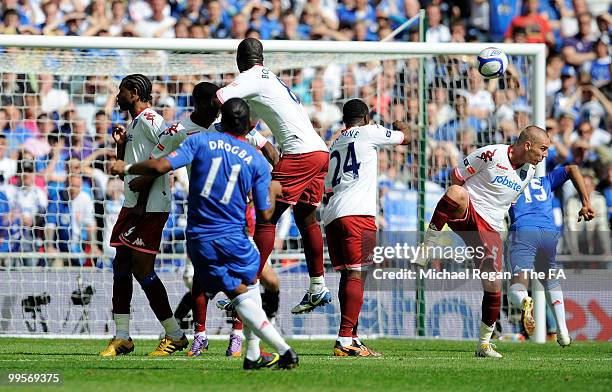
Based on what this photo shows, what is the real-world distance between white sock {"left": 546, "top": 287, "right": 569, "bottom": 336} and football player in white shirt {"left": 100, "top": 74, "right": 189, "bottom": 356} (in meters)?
4.67

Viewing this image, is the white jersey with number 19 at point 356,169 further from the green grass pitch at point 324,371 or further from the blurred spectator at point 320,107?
the blurred spectator at point 320,107

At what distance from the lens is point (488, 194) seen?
11.4 metres

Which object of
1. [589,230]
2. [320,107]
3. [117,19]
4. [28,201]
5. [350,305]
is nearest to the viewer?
[350,305]

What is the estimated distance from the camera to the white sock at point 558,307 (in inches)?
505

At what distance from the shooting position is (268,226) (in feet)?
34.4

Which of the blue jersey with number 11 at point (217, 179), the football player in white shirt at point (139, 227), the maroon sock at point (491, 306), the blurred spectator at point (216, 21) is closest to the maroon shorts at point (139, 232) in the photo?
the football player in white shirt at point (139, 227)

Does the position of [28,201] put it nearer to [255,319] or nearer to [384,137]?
[384,137]

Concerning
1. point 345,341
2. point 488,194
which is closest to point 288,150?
point 345,341

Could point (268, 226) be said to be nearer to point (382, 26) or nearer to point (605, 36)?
point (382, 26)

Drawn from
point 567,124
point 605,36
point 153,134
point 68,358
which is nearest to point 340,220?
point 153,134

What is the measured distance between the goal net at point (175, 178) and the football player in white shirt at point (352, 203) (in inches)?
107

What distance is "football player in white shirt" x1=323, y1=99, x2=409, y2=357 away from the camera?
36.8ft

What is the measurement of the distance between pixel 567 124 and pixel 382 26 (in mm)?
4013

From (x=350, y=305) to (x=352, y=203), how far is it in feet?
3.51
